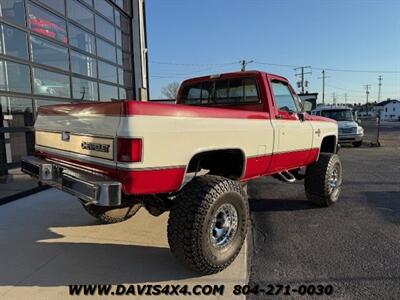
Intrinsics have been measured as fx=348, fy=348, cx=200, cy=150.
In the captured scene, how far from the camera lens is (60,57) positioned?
8.11m

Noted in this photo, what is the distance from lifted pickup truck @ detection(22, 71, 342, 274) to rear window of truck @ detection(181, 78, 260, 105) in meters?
0.01

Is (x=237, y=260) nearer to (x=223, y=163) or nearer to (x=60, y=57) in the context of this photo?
(x=223, y=163)

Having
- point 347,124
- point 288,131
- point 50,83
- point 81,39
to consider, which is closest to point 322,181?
point 288,131

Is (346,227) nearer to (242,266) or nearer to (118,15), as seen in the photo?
(242,266)

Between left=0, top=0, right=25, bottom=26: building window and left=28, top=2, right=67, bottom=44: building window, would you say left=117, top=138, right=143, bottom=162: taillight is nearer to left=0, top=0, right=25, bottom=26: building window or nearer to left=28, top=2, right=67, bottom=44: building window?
left=0, top=0, right=25, bottom=26: building window

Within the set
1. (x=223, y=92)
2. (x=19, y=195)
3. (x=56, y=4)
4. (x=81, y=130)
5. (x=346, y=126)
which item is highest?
(x=56, y=4)

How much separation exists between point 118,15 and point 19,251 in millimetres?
9430

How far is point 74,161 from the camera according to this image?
3.43 m

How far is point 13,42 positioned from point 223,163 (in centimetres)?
510

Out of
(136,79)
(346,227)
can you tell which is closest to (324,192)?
(346,227)

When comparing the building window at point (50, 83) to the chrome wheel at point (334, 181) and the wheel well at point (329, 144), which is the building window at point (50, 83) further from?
the chrome wheel at point (334, 181)

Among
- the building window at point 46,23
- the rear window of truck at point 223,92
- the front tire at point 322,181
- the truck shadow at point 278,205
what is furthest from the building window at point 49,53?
the front tire at point 322,181

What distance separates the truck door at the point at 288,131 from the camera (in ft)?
14.5

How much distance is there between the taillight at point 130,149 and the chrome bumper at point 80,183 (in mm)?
232
